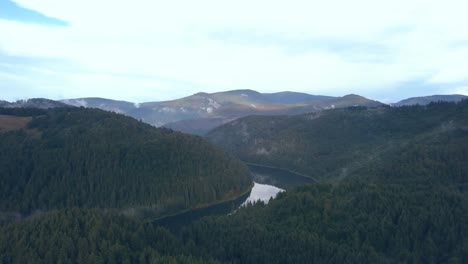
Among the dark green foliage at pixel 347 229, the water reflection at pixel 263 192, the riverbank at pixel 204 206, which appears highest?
the dark green foliage at pixel 347 229

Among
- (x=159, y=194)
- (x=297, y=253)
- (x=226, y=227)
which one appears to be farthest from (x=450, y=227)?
(x=159, y=194)

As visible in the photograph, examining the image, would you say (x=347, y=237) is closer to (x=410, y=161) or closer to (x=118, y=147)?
(x=410, y=161)

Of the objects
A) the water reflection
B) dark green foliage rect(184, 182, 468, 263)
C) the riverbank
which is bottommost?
the riverbank

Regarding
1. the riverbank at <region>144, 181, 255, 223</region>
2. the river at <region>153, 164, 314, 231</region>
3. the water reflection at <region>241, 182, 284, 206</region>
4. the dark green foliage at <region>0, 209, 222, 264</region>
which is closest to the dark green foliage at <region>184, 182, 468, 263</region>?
the dark green foliage at <region>0, 209, 222, 264</region>

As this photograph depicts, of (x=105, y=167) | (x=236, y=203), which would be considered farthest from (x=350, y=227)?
(x=105, y=167)

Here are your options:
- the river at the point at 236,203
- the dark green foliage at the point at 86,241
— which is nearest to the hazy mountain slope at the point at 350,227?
the dark green foliage at the point at 86,241

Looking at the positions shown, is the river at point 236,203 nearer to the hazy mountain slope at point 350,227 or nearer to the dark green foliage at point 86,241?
the hazy mountain slope at point 350,227

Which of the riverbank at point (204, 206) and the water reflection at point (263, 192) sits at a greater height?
the water reflection at point (263, 192)

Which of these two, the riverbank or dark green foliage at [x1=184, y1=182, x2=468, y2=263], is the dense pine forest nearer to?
dark green foliage at [x1=184, y1=182, x2=468, y2=263]
